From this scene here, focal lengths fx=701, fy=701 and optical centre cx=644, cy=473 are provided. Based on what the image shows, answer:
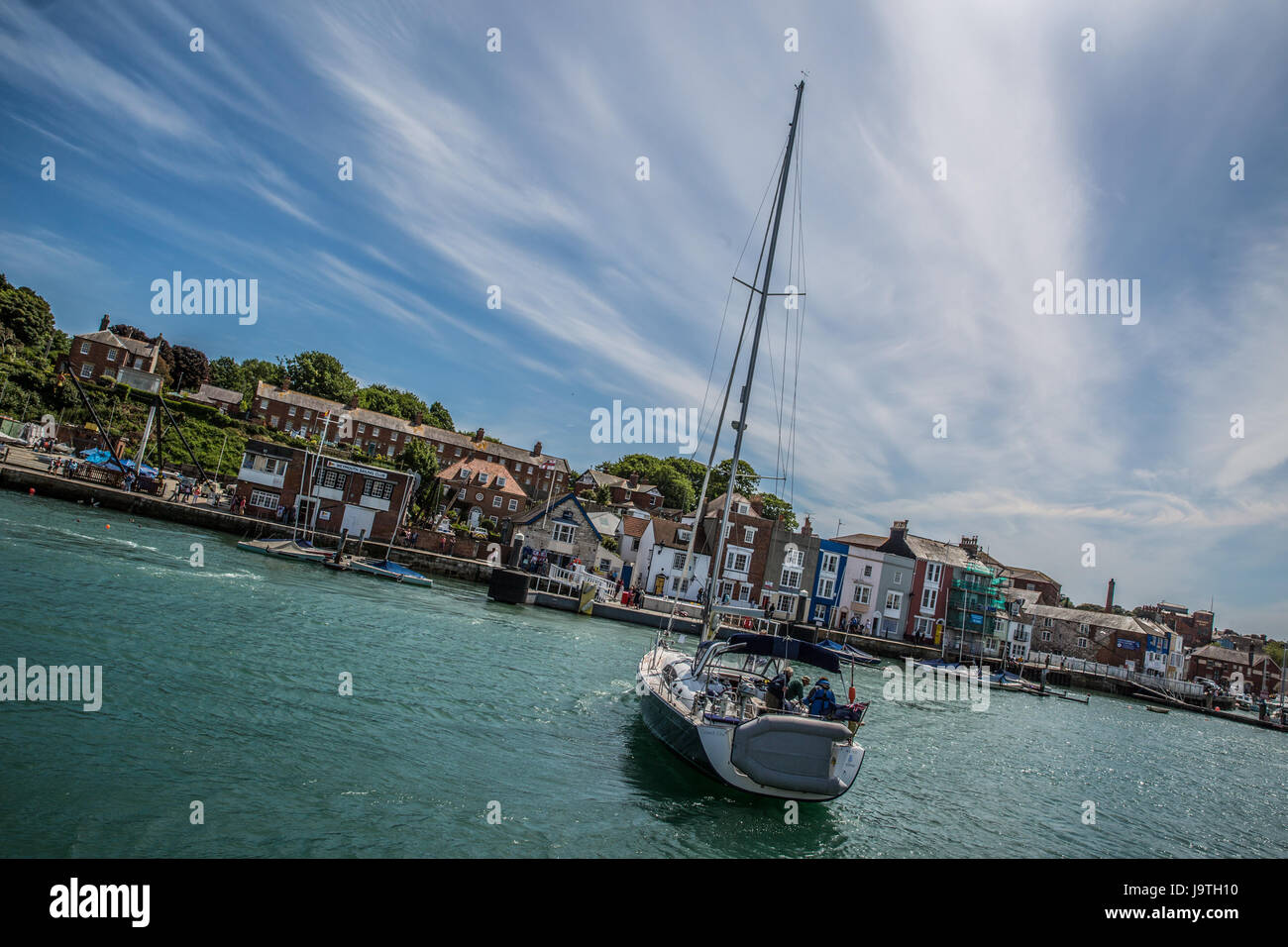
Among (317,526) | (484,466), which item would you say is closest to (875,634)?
(484,466)

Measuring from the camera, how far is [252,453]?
57.7 m

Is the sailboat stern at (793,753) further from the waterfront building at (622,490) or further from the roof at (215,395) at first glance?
the roof at (215,395)

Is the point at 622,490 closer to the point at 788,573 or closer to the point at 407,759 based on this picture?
the point at 788,573

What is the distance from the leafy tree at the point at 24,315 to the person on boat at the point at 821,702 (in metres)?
97.1

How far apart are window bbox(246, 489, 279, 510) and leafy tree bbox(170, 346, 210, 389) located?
66.2 m

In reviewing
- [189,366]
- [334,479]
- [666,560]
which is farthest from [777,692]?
[189,366]

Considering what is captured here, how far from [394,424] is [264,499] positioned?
52.8m

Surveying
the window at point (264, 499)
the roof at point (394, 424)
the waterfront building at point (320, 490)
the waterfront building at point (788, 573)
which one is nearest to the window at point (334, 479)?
the waterfront building at point (320, 490)

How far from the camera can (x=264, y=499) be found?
57812mm

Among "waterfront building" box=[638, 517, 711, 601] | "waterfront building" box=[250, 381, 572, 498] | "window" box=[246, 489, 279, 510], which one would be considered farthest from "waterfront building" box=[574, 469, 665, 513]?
"window" box=[246, 489, 279, 510]

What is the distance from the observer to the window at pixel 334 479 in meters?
59.1

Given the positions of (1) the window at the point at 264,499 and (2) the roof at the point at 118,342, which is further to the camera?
(2) the roof at the point at 118,342
